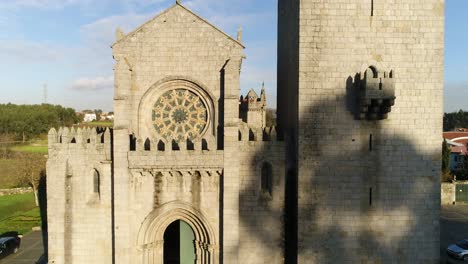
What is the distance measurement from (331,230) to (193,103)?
7.28 metres

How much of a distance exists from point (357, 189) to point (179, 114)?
7.54 metres

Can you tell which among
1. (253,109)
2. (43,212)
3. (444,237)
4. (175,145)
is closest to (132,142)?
(175,145)

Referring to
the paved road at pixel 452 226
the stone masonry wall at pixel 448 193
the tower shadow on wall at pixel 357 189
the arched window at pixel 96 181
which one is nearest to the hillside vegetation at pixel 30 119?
the arched window at pixel 96 181

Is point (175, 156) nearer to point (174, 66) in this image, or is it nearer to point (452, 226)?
point (174, 66)

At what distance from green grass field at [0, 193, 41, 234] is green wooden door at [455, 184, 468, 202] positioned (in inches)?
1602

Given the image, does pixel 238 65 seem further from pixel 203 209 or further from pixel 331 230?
pixel 331 230

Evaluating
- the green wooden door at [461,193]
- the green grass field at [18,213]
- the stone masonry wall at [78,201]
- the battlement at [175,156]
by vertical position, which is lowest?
the green grass field at [18,213]

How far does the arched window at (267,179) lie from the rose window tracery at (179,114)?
9.76 feet

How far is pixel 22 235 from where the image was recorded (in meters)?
26.0

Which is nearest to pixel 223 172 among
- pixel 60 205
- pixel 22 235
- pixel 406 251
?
pixel 60 205

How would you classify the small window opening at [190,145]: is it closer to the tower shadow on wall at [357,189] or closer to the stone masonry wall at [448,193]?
the tower shadow on wall at [357,189]

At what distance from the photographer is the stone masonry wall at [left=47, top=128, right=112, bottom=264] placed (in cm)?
1304

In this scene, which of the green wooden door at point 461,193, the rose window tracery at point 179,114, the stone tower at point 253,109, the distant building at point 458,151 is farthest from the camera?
the distant building at point 458,151

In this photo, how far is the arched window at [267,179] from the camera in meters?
13.0
